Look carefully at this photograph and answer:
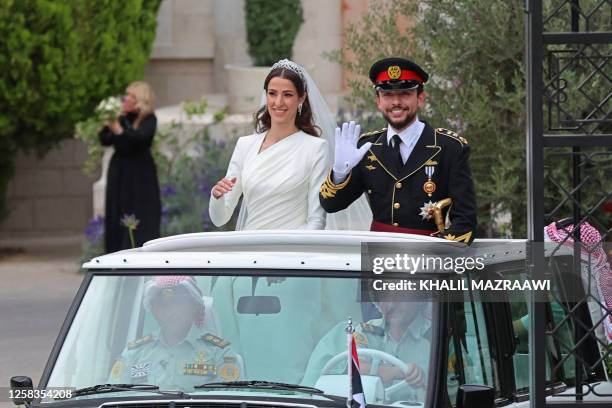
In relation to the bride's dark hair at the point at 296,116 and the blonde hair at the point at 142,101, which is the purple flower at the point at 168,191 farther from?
the bride's dark hair at the point at 296,116

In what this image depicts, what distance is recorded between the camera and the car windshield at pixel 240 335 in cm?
467

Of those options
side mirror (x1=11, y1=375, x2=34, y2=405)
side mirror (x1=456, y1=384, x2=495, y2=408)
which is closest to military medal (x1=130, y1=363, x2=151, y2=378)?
side mirror (x1=11, y1=375, x2=34, y2=405)

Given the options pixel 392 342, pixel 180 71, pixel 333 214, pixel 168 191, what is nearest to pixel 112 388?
pixel 392 342

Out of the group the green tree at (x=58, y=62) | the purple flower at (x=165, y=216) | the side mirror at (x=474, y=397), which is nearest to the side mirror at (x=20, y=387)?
the side mirror at (x=474, y=397)

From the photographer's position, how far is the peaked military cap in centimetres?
611

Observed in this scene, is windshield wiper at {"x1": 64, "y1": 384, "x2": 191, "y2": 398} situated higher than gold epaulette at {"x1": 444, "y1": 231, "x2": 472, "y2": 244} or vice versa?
gold epaulette at {"x1": 444, "y1": 231, "x2": 472, "y2": 244}

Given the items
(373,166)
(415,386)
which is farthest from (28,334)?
(415,386)

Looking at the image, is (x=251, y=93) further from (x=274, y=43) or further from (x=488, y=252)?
(x=488, y=252)

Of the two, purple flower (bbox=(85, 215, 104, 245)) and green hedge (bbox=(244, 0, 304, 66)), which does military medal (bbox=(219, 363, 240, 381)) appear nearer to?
purple flower (bbox=(85, 215, 104, 245))

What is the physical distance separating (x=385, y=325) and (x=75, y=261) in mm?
11226

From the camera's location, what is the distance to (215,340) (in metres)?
4.83

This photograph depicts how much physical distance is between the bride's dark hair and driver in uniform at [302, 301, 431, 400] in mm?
2194

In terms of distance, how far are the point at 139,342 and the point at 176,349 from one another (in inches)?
5.9

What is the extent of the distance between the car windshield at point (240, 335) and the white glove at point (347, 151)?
55.1 inches
